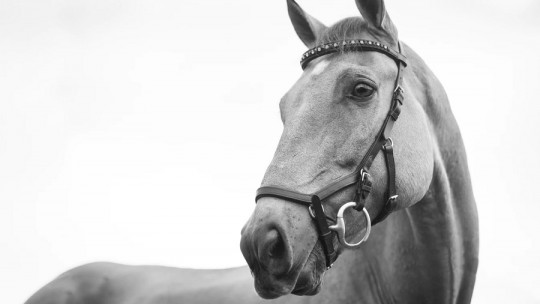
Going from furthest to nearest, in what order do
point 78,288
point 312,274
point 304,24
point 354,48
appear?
point 78,288 < point 304,24 < point 354,48 < point 312,274

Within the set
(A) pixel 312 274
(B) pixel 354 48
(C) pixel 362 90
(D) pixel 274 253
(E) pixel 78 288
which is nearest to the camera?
(D) pixel 274 253

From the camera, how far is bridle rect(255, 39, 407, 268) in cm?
266

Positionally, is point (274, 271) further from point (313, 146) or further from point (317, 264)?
point (313, 146)

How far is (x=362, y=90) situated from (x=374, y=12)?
610 millimetres

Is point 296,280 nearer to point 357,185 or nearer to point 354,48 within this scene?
point 357,185

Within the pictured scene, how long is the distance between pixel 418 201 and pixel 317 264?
37.1 inches

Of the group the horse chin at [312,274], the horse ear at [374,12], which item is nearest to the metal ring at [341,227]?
the horse chin at [312,274]

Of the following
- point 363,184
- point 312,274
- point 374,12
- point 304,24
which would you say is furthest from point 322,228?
point 304,24

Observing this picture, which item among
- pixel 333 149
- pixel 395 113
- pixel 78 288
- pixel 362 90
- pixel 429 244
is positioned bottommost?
pixel 78 288

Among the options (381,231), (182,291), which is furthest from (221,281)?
(381,231)

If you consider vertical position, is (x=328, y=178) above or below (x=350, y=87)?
below

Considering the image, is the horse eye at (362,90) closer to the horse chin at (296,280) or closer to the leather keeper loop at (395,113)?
the leather keeper loop at (395,113)

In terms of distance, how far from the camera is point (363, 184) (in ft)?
9.31

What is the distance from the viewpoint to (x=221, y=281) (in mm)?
4863
